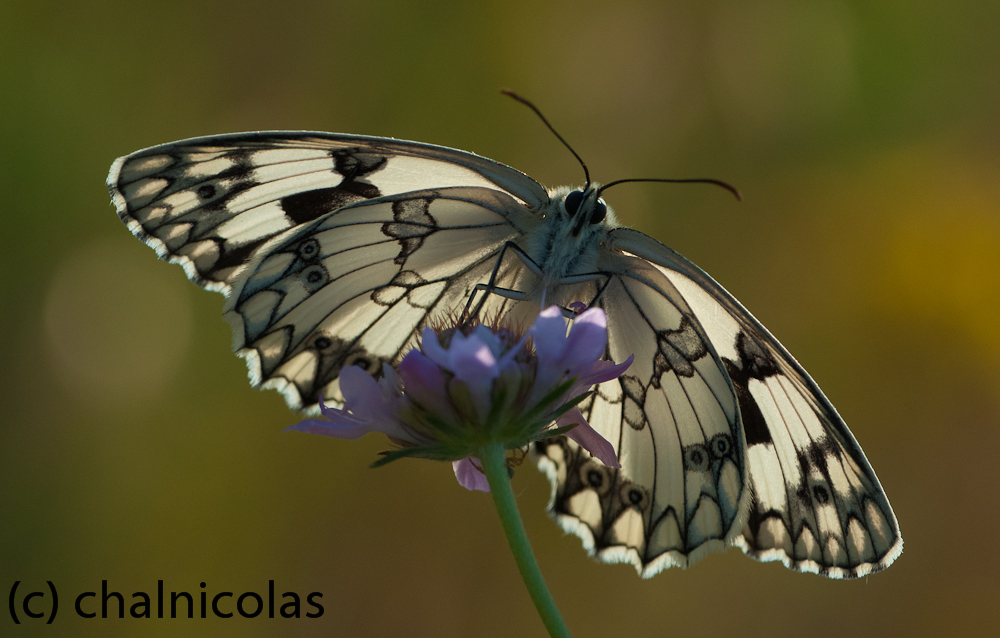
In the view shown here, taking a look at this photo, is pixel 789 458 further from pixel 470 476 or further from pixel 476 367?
pixel 476 367

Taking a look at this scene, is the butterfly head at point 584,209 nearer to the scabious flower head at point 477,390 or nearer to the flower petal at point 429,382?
the scabious flower head at point 477,390

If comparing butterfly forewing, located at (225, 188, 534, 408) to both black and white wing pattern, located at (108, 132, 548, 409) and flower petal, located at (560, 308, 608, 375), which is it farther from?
flower petal, located at (560, 308, 608, 375)

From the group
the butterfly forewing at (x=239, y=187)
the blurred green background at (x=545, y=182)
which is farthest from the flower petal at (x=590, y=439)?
the blurred green background at (x=545, y=182)

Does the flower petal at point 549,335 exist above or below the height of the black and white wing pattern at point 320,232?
below

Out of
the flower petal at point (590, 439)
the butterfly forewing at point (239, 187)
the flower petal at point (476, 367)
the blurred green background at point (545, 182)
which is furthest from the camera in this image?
the blurred green background at point (545, 182)

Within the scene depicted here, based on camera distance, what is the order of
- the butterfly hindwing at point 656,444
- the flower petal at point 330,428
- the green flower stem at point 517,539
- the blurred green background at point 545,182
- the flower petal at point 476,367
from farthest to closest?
the blurred green background at point 545,182, the butterfly hindwing at point 656,444, the flower petal at point 330,428, the flower petal at point 476,367, the green flower stem at point 517,539

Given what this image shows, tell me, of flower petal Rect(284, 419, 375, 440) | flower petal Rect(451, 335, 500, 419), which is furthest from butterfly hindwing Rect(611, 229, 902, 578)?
flower petal Rect(284, 419, 375, 440)

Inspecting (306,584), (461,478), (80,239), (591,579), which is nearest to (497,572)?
(591,579)

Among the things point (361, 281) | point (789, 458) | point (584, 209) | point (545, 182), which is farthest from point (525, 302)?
point (545, 182)
